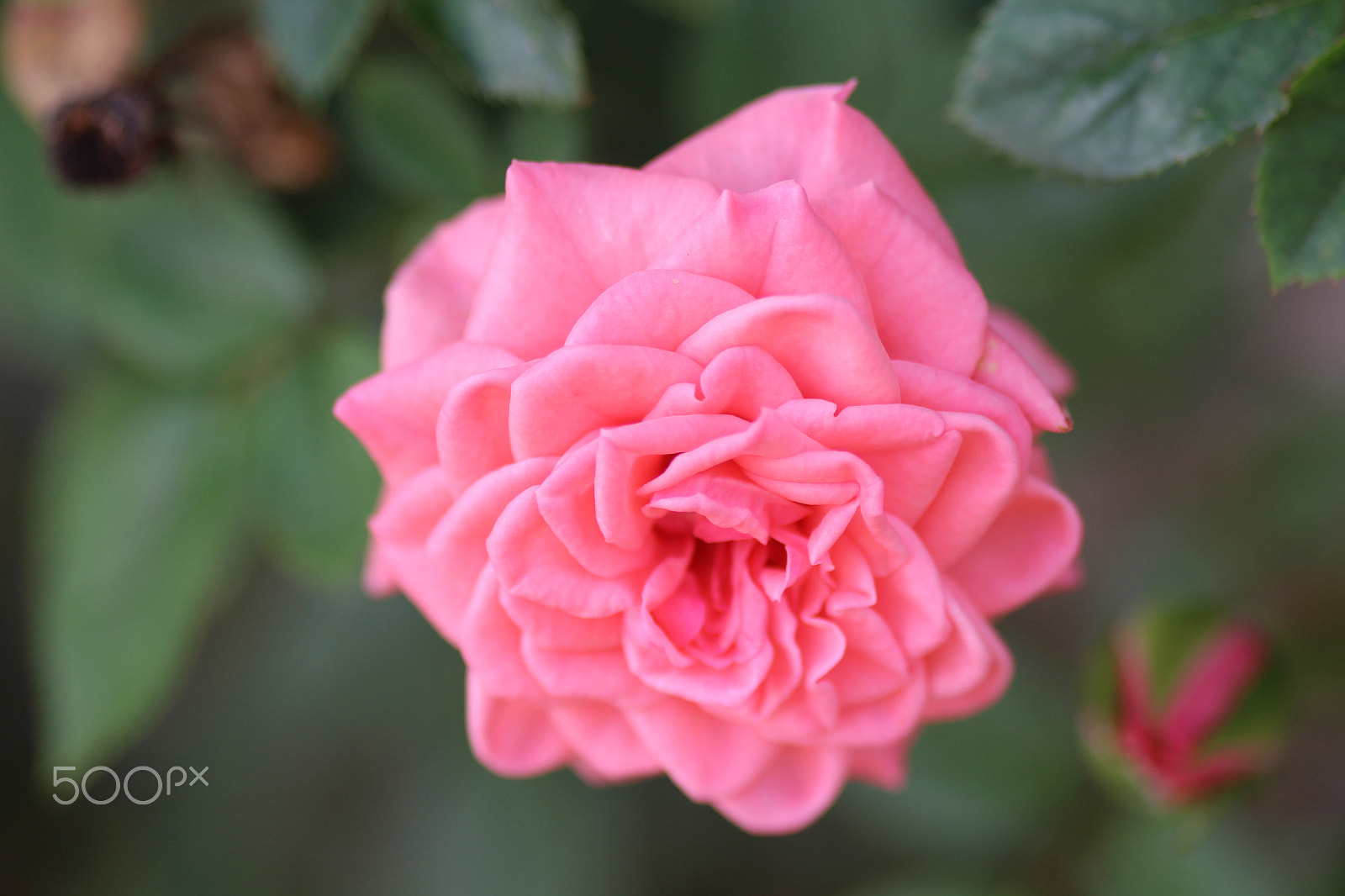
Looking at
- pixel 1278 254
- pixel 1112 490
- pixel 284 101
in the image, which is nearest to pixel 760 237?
pixel 1278 254

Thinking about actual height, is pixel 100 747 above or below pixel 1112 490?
above

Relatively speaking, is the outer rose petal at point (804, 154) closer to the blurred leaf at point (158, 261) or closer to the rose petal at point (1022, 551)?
the rose petal at point (1022, 551)

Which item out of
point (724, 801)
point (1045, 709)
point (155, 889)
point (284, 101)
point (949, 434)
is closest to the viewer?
point (949, 434)

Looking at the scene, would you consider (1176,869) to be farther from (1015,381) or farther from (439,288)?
(439,288)

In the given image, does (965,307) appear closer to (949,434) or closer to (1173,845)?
(949,434)

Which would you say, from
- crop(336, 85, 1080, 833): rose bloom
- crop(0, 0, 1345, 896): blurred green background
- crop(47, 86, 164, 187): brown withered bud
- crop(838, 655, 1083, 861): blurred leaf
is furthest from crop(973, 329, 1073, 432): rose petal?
crop(838, 655, 1083, 861): blurred leaf

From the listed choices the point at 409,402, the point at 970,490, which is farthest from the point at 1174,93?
the point at 409,402

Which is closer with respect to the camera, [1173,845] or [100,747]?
[100,747]

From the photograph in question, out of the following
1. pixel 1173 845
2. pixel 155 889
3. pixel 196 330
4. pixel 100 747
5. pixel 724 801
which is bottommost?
pixel 155 889
